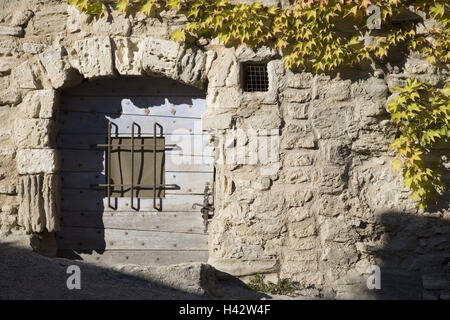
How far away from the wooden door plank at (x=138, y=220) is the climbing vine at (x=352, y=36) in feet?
5.41

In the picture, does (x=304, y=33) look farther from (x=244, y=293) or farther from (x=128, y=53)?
(x=244, y=293)

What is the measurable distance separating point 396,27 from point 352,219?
178 centimetres

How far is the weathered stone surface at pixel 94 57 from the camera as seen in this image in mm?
4621

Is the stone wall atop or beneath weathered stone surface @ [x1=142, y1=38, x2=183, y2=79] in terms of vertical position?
beneath

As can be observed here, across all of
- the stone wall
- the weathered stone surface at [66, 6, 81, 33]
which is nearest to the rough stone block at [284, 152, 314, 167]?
the stone wall

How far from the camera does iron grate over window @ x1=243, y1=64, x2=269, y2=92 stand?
4641mm

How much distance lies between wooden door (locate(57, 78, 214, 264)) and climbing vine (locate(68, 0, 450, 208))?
2.36 feet

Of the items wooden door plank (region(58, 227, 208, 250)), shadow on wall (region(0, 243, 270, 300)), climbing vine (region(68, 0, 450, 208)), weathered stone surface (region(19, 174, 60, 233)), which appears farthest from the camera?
wooden door plank (region(58, 227, 208, 250))

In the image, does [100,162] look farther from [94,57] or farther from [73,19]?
[73,19]

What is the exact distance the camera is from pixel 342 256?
14.6ft

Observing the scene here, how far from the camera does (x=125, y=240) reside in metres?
4.84

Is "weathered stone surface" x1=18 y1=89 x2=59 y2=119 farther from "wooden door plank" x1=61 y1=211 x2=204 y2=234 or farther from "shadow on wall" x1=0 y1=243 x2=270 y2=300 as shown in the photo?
"shadow on wall" x1=0 y1=243 x2=270 y2=300

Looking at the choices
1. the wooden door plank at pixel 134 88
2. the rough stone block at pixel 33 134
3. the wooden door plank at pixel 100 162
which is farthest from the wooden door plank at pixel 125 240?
the wooden door plank at pixel 134 88

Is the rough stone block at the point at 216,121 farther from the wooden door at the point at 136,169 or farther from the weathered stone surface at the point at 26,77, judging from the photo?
the weathered stone surface at the point at 26,77
